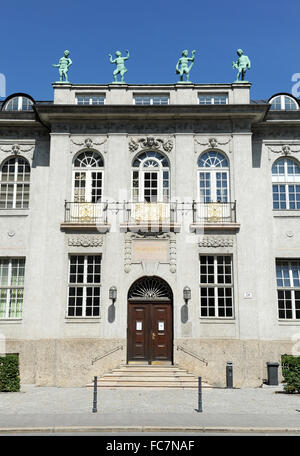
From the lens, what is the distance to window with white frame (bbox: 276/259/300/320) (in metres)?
20.8

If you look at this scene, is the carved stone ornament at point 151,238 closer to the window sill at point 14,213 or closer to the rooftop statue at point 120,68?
the window sill at point 14,213

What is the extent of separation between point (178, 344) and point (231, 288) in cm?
318

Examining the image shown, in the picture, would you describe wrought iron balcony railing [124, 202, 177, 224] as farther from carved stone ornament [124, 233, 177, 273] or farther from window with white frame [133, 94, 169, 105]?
window with white frame [133, 94, 169, 105]

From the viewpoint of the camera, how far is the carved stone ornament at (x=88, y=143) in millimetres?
21547

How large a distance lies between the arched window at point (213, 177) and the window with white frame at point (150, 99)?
3080 mm

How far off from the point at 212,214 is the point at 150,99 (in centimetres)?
591

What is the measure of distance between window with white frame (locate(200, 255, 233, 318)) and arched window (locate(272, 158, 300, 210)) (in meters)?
3.63

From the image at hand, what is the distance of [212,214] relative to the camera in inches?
821

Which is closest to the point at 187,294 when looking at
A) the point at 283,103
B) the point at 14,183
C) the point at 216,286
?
the point at 216,286

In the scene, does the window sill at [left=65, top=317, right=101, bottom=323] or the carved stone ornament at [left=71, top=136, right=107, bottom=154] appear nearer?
the window sill at [left=65, top=317, right=101, bottom=323]

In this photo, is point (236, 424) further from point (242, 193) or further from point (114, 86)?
point (114, 86)

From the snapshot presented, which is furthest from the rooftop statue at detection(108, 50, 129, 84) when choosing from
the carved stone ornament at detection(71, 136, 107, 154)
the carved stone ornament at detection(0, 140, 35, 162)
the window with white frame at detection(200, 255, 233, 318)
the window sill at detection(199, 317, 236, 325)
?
the window sill at detection(199, 317, 236, 325)

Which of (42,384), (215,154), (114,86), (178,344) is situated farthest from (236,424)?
(114,86)

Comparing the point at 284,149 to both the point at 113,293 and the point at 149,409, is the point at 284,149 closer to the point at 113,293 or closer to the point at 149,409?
the point at 113,293
